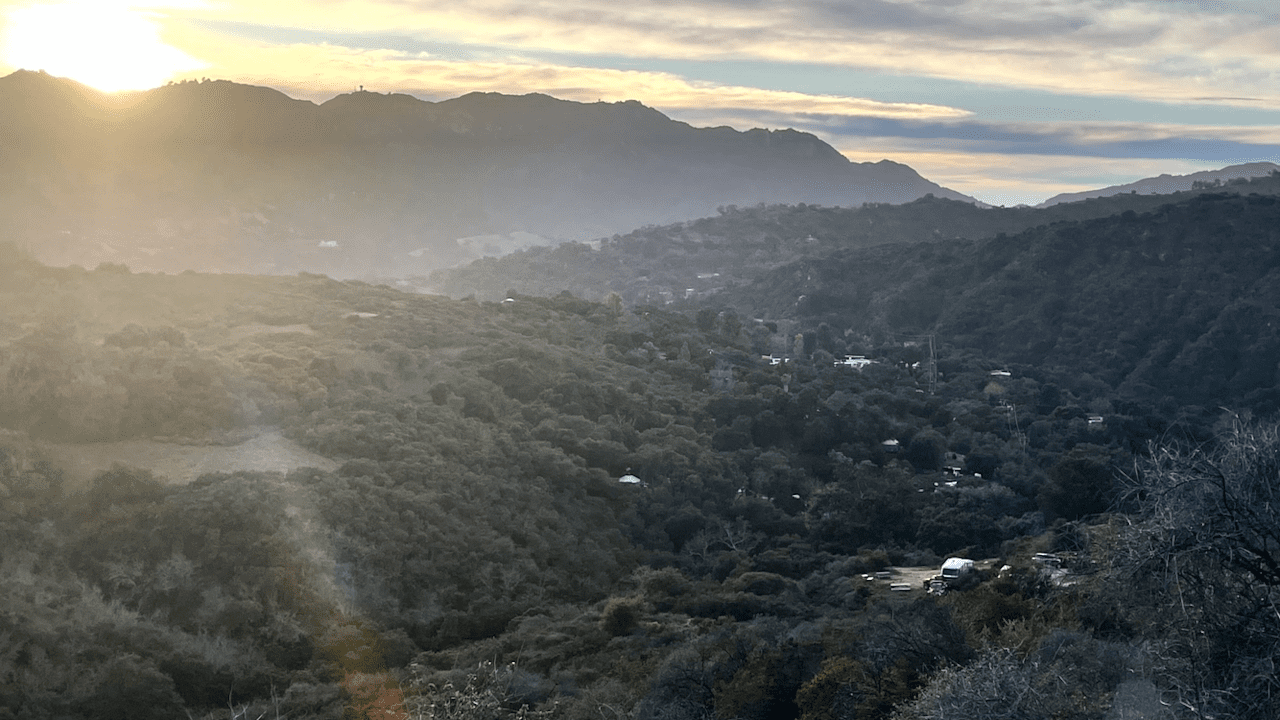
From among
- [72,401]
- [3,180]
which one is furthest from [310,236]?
[72,401]

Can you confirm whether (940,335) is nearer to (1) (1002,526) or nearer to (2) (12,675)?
(1) (1002,526)

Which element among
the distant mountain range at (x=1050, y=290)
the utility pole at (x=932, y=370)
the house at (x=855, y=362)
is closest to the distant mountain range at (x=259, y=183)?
the distant mountain range at (x=1050, y=290)

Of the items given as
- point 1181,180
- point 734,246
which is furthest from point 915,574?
point 1181,180

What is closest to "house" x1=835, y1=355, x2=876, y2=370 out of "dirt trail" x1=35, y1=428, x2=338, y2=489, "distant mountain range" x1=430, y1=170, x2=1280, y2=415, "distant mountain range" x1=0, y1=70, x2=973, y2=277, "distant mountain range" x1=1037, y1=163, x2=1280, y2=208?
"distant mountain range" x1=430, y1=170, x2=1280, y2=415

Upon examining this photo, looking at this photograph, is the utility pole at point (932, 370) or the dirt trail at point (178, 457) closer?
the dirt trail at point (178, 457)

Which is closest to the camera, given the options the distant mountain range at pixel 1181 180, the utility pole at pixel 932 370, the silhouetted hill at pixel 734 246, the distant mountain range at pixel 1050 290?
the utility pole at pixel 932 370

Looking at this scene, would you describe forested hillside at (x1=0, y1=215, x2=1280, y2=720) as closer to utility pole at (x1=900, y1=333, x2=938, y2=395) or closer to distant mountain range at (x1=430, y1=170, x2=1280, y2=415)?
utility pole at (x1=900, y1=333, x2=938, y2=395)

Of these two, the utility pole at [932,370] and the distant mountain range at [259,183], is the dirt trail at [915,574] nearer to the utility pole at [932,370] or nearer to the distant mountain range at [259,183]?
the utility pole at [932,370]
